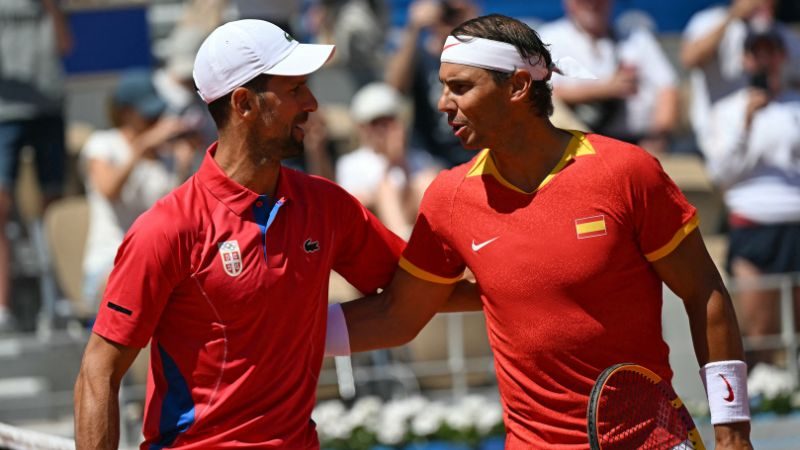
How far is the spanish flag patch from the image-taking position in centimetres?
433

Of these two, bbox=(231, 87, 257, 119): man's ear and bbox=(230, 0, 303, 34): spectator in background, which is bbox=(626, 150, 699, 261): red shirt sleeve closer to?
bbox=(231, 87, 257, 119): man's ear

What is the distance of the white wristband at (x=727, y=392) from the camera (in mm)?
4305

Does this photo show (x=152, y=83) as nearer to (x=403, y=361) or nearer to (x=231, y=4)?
(x=231, y=4)

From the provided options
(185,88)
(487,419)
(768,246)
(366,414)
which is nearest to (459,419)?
(487,419)

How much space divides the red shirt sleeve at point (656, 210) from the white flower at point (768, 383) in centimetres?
391

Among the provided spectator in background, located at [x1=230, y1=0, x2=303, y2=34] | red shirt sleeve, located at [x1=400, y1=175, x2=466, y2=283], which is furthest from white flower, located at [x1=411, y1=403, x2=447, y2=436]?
red shirt sleeve, located at [x1=400, y1=175, x2=466, y2=283]

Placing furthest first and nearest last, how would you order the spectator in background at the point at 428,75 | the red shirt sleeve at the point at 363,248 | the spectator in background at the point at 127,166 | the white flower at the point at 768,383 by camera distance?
1. the spectator in background at the point at 428,75
2. the spectator in background at the point at 127,166
3. the white flower at the point at 768,383
4. the red shirt sleeve at the point at 363,248

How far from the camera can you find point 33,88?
29.4 ft

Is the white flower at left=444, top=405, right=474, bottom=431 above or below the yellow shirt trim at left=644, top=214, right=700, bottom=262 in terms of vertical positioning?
below

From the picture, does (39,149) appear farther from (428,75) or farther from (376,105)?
(428,75)

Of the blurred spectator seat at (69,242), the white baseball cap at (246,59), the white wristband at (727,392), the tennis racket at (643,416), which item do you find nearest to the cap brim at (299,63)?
the white baseball cap at (246,59)

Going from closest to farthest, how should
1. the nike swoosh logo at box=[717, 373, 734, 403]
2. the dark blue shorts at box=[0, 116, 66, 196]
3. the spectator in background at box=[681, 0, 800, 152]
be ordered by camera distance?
1. the nike swoosh logo at box=[717, 373, 734, 403]
2. the dark blue shorts at box=[0, 116, 66, 196]
3. the spectator in background at box=[681, 0, 800, 152]

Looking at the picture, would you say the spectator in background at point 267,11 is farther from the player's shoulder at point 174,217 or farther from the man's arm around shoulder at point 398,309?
the player's shoulder at point 174,217

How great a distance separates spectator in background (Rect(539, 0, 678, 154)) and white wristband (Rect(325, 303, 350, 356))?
4.51m
